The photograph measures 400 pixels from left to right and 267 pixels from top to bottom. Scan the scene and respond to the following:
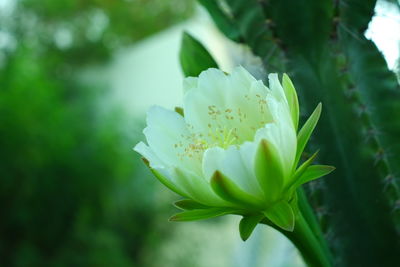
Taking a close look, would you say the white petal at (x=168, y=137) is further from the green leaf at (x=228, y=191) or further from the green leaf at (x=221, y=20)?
the green leaf at (x=221, y=20)

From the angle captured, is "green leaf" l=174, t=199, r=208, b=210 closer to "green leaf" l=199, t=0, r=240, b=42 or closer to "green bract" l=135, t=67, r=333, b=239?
"green bract" l=135, t=67, r=333, b=239

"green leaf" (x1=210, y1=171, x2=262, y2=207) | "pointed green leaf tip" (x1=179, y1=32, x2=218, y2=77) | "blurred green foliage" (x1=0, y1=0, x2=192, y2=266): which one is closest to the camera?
"green leaf" (x1=210, y1=171, x2=262, y2=207)

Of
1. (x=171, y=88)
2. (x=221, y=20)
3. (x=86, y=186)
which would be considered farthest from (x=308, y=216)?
(x=171, y=88)

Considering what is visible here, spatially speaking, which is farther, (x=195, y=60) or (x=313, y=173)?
(x=195, y=60)

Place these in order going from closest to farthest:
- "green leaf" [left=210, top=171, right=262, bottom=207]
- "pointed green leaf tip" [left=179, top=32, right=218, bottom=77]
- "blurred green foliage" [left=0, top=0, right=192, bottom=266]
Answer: "green leaf" [left=210, top=171, right=262, bottom=207] → "pointed green leaf tip" [left=179, top=32, right=218, bottom=77] → "blurred green foliage" [left=0, top=0, right=192, bottom=266]

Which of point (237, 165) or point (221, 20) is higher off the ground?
point (221, 20)

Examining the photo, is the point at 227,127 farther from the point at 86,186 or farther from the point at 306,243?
the point at 86,186

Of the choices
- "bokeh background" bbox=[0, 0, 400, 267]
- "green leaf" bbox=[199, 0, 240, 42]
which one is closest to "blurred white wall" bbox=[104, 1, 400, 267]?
"bokeh background" bbox=[0, 0, 400, 267]

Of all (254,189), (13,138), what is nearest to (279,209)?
(254,189)
